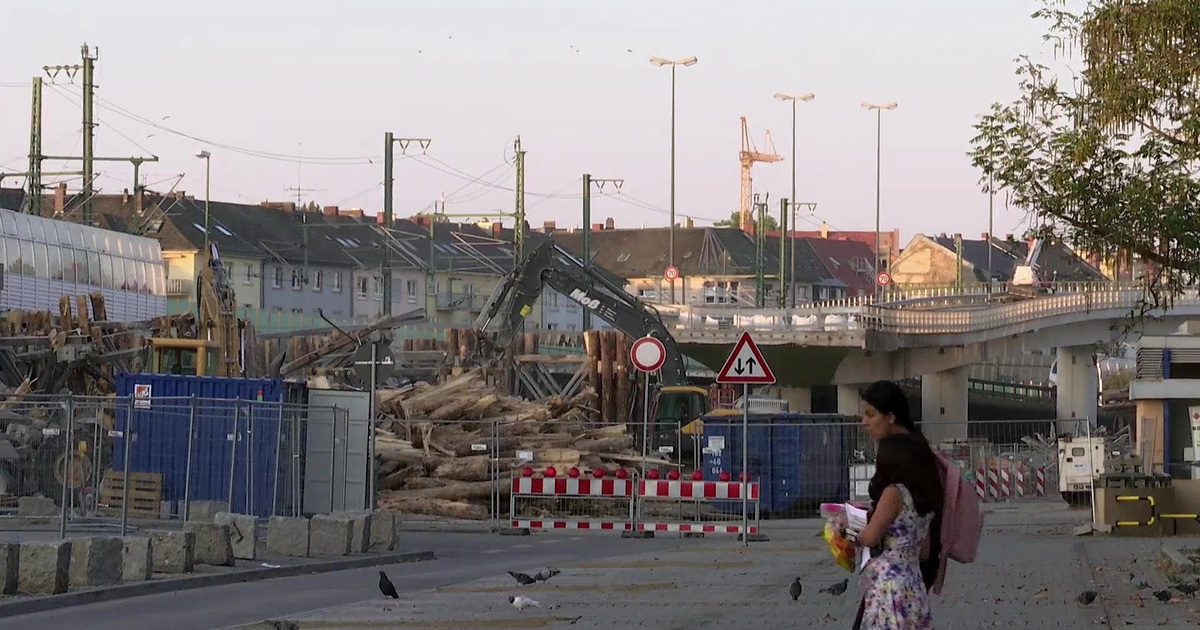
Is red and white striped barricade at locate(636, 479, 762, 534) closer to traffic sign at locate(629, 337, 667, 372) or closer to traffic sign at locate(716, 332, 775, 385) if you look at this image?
traffic sign at locate(629, 337, 667, 372)

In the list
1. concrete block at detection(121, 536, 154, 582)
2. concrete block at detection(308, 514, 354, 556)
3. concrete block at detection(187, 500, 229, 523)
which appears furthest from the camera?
concrete block at detection(187, 500, 229, 523)

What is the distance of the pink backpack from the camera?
9.39 metres

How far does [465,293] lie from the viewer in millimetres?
123125

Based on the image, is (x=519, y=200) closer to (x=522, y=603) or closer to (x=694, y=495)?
(x=694, y=495)

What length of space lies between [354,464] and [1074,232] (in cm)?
1239

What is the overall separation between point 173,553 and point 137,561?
86 cm

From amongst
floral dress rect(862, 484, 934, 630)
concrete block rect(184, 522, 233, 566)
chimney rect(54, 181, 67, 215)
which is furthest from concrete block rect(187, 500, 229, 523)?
chimney rect(54, 181, 67, 215)

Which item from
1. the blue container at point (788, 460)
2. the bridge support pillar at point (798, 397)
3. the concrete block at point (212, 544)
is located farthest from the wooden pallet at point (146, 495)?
the bridge support pillar at point (798, 397)

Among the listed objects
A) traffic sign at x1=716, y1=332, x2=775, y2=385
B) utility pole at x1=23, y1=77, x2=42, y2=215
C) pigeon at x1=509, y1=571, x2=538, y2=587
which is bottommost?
pigeon at x1=509, y1=571, x2=538, y2=587

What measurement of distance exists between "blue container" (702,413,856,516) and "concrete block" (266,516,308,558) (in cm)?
1428

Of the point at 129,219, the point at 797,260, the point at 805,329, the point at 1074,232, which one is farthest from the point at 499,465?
the point at 797,260

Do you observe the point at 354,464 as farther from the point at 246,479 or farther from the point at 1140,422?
the point at 1140,422

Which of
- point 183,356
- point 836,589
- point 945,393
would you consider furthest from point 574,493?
point 945,393

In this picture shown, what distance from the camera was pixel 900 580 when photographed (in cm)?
929
